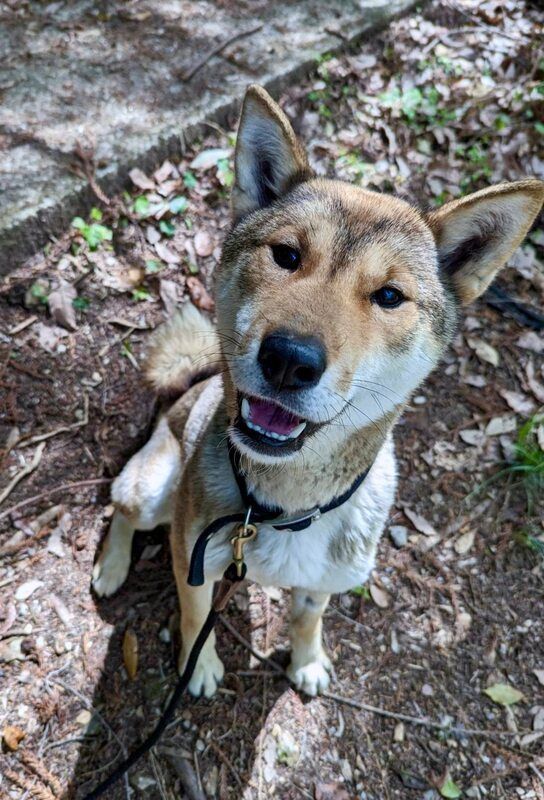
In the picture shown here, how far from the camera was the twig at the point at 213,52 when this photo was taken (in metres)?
5.21

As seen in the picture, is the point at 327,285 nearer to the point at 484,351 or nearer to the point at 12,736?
the point at 12,736

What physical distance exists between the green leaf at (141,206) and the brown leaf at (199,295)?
0.62 m

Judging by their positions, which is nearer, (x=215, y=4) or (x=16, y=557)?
(x=16, y=557)

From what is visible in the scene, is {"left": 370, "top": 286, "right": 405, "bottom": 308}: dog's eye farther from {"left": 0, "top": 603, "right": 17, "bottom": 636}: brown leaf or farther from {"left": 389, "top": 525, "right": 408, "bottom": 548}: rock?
{"left": 0, "top": 603, "right": 17, "bottom": 636}: brown leaf

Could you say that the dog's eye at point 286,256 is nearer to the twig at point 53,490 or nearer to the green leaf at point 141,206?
the twig at point 53,490

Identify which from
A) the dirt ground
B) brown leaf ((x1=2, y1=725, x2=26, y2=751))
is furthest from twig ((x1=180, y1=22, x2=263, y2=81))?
brown leaf ((x1=2, y1=725, x2=26, y2=751))

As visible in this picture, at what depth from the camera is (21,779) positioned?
303 cm

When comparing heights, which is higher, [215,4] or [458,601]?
[215,4]

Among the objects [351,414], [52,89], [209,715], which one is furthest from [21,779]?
[52,89]

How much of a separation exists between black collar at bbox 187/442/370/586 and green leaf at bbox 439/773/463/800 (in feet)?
6.09

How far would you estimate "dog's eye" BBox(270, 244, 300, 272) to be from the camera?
94.6 inches

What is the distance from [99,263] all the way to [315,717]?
338cm

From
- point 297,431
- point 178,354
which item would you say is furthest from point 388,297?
point 178,354

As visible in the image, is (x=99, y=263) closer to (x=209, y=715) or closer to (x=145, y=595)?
(x=145, y=595)
